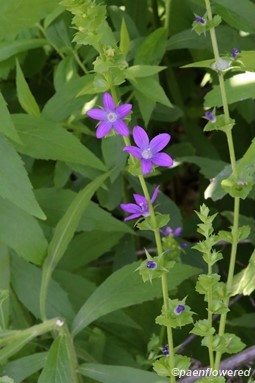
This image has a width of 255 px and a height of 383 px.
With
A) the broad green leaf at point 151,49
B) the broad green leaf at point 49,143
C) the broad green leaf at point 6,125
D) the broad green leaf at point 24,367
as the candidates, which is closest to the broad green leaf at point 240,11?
the broad green leaf at point 151,49

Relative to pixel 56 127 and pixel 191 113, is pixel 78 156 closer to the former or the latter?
pixel 56 127

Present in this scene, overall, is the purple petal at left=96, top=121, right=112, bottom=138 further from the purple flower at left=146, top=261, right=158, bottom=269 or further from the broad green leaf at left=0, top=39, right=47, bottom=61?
the broad green leaf at left=0, top=39, right=47, bottom=61

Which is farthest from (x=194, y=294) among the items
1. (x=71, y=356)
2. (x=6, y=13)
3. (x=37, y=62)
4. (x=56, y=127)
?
(x=6, y=13)

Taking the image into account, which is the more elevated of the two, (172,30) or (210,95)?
(172,30)

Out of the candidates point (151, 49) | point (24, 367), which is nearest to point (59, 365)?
point (24, 367)

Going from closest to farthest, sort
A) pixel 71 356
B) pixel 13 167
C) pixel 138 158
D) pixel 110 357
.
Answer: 1. pixel 138 158
2. pixel 13 167
3. pixel 71 356
4. pixel 110 357

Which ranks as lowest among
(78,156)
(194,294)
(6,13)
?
(194,294)
